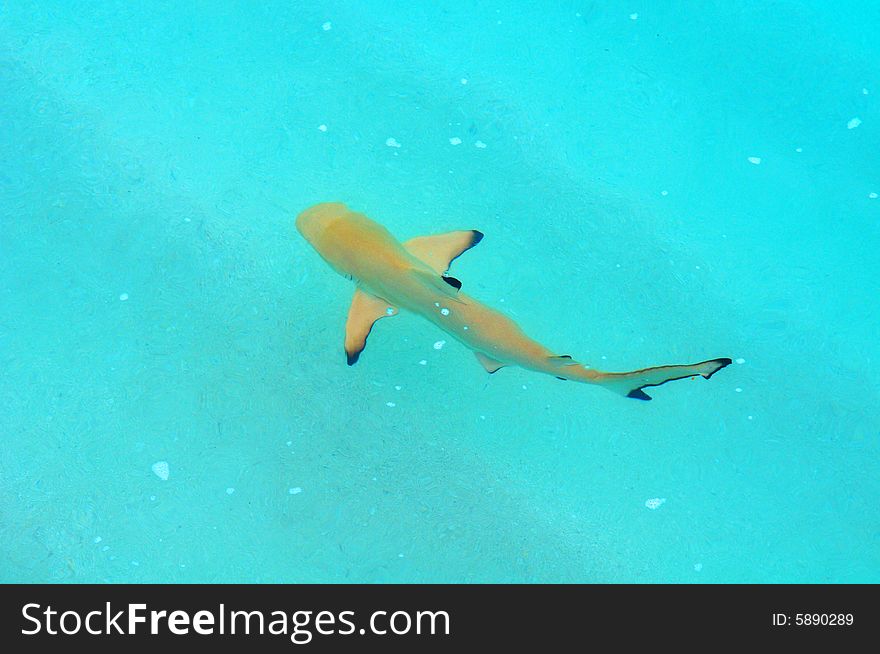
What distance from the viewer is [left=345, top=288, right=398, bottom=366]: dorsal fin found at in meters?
2.04

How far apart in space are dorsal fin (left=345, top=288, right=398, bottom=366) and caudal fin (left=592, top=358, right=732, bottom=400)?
0.73 m

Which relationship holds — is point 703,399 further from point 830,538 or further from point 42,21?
point 42,21

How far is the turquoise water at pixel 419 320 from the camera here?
2250 millimetres

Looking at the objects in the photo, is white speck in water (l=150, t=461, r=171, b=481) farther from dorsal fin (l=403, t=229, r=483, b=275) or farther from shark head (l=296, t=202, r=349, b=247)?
dorsal fin (l=403, t=229, r=483, b=275)

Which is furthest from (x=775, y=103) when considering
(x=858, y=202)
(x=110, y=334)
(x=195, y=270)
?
(x=110, y=334)

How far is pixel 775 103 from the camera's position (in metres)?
2.57

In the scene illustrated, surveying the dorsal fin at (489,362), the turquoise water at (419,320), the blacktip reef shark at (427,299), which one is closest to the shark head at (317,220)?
the blacktip reef shark at (427,299)

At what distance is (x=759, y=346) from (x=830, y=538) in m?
0.75

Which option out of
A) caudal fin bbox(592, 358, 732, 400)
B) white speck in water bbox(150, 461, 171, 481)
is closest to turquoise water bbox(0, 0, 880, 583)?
white speck in water bbox(150, 461, 171, 481)

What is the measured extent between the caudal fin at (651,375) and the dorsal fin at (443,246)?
2.34 feet

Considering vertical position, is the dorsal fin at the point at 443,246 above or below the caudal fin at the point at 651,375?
above

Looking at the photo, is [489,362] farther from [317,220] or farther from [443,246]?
[317,220]

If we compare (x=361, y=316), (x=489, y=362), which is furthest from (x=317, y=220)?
(x=489, y=362)

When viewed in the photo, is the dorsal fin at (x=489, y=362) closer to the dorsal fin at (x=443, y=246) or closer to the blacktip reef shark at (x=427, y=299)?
the blacktip reef shark at (x=427, y=299)
